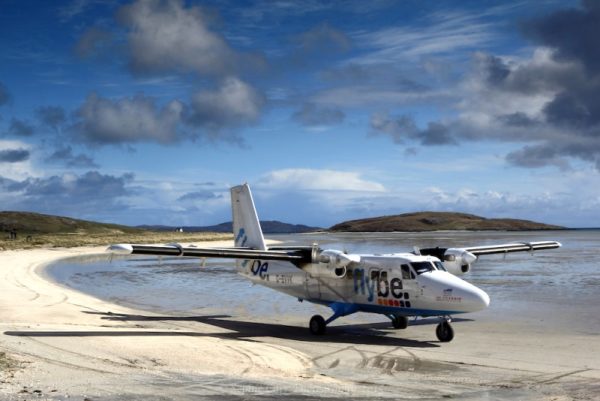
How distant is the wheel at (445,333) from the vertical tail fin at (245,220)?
841 centimetres

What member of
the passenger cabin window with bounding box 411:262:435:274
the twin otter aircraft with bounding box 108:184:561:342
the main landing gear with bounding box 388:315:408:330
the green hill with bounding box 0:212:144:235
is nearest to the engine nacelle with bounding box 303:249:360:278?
the twin otter aircraft with bounding box 108:184:561:342

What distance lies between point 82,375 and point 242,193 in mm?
13865

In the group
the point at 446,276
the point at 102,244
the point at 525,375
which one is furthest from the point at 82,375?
the point at 102,244

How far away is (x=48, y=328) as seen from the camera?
18875 mm

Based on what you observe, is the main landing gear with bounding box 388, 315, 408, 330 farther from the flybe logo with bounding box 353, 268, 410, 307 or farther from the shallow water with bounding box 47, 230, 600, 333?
the shallow water with bounding box 47, 230, 600, 333

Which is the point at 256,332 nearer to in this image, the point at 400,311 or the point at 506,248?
the point at 400,311

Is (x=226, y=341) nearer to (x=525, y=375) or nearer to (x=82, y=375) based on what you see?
(x=82, y=375)

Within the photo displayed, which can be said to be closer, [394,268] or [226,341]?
[226,341]

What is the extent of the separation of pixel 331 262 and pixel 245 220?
597 centimetres

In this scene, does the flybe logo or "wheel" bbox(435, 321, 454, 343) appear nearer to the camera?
"wheel" bbox(435, 321, 454, 343)

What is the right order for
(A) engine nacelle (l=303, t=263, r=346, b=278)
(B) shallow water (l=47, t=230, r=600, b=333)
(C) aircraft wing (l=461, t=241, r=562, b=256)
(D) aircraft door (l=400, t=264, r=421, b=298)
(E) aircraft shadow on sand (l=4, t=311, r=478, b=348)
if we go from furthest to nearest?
(B) shallow water (l=47, t=230, r=600, b=333)
(C) aircraft wing (l=461, t=241, r=562, b=256)
(A) engine nacelle (l=303, t=263, r=346, b=278)
(D) aircraft door (l=400, t=264, r=421, b=298)
(E) aircraft shadow on sand (l=4, t=311, r=478, b=348)

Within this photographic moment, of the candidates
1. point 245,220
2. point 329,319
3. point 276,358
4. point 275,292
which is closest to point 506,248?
point 329,319

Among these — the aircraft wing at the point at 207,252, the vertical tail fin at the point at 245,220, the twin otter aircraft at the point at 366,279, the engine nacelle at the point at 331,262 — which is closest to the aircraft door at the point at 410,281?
the twin otter aircraft at the point at 366,279

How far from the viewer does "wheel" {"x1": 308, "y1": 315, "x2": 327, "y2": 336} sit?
19938 millimetres
